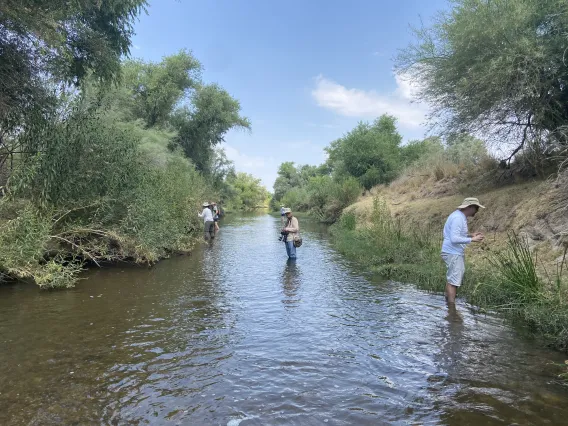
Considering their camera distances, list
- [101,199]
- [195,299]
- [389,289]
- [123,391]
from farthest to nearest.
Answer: [101,199] < [389,289] < [195,299] < [123,391]

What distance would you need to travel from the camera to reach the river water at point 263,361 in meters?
4.41

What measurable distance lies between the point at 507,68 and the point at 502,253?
17.9ft

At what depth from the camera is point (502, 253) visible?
9.72 m

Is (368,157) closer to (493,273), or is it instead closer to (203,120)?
(203,120)

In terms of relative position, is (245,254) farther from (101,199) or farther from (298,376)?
(298,376)

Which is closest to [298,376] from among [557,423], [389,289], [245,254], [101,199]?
[557,423]

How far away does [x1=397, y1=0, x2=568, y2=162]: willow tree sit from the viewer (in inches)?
442

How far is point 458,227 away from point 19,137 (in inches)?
450

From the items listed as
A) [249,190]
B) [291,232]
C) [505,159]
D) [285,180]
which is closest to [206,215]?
[291,232]

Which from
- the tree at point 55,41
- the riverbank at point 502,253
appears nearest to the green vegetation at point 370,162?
the riverbank at point 502,253

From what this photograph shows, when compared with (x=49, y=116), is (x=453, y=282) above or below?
below

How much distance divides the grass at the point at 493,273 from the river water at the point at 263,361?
455mm

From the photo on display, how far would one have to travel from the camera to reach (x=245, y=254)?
17281 mm

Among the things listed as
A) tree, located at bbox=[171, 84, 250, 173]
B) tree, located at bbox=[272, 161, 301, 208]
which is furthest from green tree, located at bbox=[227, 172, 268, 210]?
tree, located at bbox=[171, 84, 250, 173]
